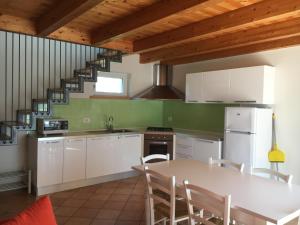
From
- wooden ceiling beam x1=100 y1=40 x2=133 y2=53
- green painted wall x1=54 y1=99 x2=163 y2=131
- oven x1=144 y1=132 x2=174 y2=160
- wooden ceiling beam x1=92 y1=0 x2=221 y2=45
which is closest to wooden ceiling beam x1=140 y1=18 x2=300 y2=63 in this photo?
wooden ceiling beam x1=100 y1=40 x2=133 y2=53

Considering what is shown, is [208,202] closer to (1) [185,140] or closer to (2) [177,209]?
(2) [177,209]

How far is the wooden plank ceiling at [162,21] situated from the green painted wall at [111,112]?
1.23m

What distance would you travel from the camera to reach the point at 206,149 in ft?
14.7

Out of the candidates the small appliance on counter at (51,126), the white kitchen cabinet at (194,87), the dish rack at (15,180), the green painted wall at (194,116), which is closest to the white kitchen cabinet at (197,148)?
the green painted wall at (194,116)

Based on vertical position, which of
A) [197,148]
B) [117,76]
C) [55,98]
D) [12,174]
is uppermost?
[117,76]

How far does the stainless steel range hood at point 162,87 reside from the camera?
5402 mm

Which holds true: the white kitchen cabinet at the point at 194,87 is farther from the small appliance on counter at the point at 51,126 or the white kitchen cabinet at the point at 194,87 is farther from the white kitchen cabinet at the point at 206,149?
the small appliance on counter at the point at 51,126

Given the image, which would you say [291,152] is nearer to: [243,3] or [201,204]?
[243,3]

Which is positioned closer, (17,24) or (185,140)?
(17,24)

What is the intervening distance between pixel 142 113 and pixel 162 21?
2973mm

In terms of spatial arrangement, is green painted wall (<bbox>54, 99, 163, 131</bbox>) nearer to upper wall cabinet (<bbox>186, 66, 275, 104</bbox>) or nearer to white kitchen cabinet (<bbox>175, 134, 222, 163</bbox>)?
white kitchen cabinet (<bbox>175, 134, 222, 163</bbox>)

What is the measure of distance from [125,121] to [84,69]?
1.43 meters

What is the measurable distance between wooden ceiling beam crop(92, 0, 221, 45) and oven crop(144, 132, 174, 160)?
2.06m

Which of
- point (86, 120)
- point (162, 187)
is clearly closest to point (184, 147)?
point (86, 120)
